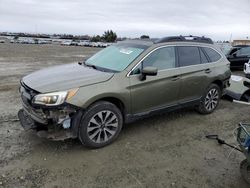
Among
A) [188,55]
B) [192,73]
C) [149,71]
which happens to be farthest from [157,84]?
[188,55]

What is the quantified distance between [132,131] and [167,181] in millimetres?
1653

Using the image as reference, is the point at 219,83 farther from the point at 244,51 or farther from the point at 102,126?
the point at 244,51

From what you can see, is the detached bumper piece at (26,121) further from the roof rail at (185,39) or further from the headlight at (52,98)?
the roof rail at (185,39)

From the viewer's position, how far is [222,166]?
3.81 m

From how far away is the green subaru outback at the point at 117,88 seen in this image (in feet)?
12.5

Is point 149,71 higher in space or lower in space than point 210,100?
higher

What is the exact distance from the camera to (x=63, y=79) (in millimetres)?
4051

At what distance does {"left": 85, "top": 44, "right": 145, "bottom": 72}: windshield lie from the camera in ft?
15.0

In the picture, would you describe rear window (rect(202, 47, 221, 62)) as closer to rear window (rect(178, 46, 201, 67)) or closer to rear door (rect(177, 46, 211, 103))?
rear door (rect(177, 46, 211, 103))

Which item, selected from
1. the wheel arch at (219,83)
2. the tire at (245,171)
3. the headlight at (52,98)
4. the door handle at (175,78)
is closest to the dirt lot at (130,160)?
the tire at (245,171)

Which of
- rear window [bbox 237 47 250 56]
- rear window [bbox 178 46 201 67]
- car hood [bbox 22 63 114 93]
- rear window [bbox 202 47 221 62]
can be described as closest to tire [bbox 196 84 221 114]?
rear window [bbox 202 47 221 62]

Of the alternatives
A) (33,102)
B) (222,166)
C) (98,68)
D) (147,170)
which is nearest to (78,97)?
(33,102)

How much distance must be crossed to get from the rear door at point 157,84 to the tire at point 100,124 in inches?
16.9

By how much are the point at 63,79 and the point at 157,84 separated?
5.59ft
